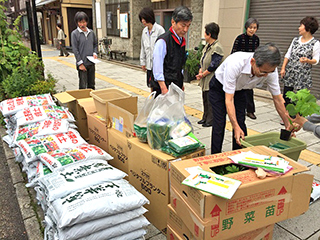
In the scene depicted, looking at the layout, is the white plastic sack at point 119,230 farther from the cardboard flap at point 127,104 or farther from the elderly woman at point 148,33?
the elderly woman at point 148,33

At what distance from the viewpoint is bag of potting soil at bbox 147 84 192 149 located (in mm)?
2275

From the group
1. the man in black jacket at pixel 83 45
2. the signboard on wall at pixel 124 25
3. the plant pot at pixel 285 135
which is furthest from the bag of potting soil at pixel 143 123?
the signboard on wall at pixel 124 25

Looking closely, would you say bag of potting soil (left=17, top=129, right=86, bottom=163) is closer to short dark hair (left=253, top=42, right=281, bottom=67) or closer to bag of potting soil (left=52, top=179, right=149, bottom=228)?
bag of potting soil (left=52, top=179, right=149, bottom=228)

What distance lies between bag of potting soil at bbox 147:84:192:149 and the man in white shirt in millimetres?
440

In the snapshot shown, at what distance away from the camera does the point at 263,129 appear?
4.79 m

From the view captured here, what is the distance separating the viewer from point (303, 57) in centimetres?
448

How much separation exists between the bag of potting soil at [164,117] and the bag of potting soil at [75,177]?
0.44 meters

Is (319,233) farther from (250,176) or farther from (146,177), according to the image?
(146,177)

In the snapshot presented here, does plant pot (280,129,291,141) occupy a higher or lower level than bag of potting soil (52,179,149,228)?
higher

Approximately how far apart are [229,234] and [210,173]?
1.29 ft

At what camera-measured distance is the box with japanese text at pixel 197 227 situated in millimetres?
1567

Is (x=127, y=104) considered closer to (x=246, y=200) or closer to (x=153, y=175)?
(x=153, y=175)

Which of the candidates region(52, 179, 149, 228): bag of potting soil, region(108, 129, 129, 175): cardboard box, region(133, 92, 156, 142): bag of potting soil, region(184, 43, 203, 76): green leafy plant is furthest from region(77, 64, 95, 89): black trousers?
region(52, 179, 149, 228): bag of potting soil

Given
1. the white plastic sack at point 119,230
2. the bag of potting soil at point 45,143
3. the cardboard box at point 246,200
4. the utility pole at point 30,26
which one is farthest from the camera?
the utility pole at point 30,26
